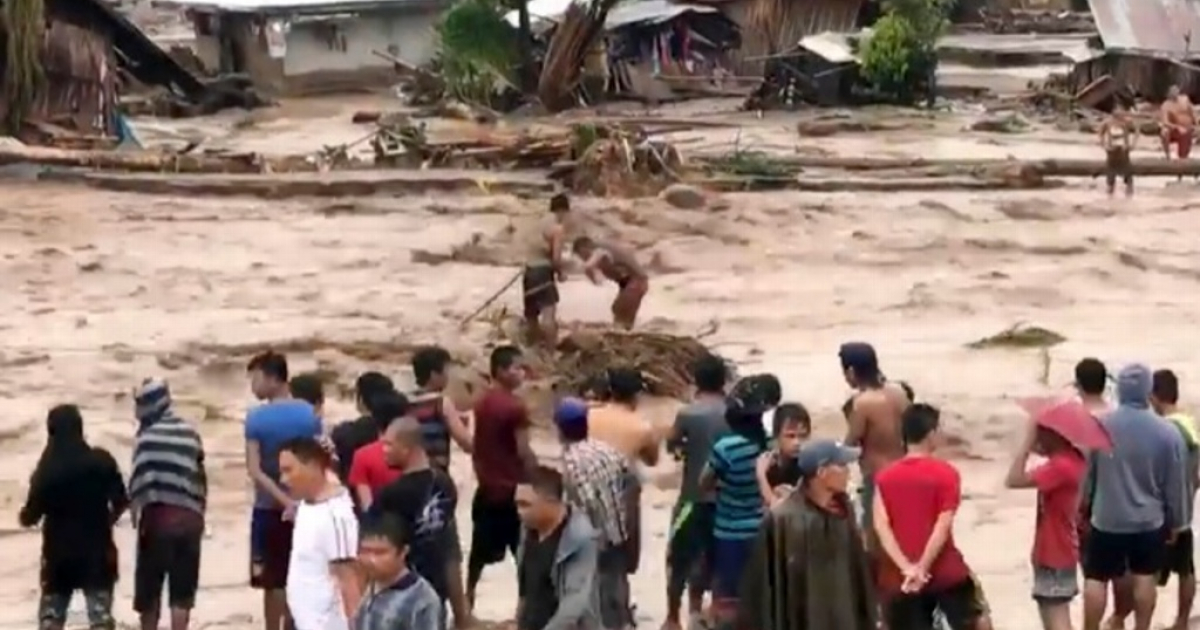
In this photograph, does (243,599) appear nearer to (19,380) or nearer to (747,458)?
(747,458)

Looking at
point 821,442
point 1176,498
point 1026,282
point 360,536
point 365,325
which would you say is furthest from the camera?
point 1026,282

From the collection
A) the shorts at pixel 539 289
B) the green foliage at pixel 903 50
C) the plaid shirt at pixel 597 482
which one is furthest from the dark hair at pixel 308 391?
the green foliage at pixel 903 50

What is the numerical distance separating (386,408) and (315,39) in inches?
1655

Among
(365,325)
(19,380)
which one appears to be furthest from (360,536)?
(365,325)

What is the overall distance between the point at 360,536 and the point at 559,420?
1.88 meters

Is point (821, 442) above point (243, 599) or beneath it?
above

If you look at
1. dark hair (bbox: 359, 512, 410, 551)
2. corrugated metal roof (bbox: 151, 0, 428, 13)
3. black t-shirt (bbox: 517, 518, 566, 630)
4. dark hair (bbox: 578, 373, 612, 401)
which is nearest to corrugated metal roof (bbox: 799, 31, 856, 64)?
corrugated metal roof (bbox: 151, 0, 428, 13)

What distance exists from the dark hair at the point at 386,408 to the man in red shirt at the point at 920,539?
2.06 m

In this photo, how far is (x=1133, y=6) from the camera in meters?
44.2

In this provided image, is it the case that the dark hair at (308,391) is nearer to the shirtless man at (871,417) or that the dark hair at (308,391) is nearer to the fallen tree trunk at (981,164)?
the shirtless man at (871,417)

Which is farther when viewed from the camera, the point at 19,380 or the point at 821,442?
the point at 19,380

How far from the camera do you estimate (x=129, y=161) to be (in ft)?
98.3

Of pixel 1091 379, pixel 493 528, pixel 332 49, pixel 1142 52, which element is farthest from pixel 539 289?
pixel 332 49

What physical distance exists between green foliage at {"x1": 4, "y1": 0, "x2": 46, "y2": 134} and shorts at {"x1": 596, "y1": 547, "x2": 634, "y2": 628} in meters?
24.7
